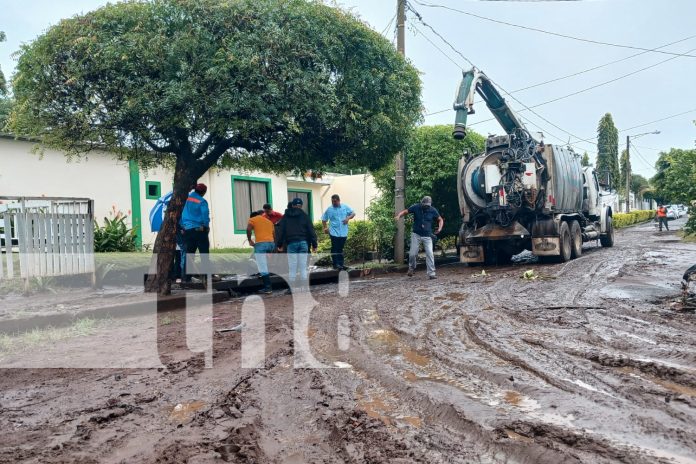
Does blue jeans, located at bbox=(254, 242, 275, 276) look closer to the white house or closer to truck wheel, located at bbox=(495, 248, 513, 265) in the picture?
the white house

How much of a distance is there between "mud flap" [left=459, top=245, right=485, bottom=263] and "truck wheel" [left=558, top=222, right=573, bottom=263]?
185 cm

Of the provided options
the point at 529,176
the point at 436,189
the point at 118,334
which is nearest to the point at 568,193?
the point at 529,176

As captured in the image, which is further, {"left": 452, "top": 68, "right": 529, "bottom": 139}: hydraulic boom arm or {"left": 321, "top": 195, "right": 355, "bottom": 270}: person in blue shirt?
{"left": 452, "top": 68, "right": 529, "bottom": 139}: hydraulic boom arm

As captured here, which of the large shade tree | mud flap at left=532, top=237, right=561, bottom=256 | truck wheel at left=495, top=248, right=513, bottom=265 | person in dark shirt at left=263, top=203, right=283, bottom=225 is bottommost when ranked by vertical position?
truck wheel at left=495, top=248, right=513, bottom=265

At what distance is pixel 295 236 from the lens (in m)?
9.75

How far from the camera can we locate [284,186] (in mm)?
20922

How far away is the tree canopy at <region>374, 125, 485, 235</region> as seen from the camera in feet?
50.5

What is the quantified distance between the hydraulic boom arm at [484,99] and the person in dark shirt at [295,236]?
14.7 ft

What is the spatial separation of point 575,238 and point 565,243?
44.7 inches

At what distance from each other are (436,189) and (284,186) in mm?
6859

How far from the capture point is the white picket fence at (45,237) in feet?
26.5


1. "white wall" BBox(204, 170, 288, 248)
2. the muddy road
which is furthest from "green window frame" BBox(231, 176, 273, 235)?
the muddy road

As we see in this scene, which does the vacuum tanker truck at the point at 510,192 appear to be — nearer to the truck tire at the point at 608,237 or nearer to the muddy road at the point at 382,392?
the truck tire at the point at 608,237

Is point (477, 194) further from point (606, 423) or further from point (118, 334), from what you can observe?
point (606, 423)
